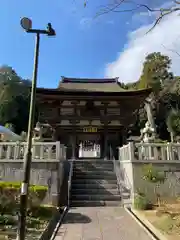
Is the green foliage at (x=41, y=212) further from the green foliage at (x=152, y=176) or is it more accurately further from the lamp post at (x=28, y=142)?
the green foliage at (x=152, y=176)

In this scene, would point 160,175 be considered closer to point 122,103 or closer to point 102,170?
point 102,170

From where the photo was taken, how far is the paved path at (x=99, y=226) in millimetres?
6219

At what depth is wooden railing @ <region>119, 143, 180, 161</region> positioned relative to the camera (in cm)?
1105

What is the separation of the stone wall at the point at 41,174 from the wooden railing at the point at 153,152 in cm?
362

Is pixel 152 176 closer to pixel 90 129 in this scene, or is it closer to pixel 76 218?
pixel 76 218

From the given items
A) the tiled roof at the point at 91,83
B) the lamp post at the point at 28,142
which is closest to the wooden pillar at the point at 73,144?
the tiled roof at the point at 91,83

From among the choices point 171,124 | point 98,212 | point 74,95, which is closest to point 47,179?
point 98,212

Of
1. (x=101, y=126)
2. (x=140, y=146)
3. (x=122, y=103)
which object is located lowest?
(x=140, y=146)

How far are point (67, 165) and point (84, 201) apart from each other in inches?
139

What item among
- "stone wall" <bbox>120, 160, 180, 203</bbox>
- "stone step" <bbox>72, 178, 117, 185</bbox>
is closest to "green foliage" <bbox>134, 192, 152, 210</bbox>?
"stone wall" <bbox>120, 160, 180, 203</bbox>

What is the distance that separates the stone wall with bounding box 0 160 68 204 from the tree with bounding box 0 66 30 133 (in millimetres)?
29979

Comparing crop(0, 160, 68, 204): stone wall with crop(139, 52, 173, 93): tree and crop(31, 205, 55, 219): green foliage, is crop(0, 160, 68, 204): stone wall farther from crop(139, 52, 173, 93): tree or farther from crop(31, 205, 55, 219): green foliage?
crop(139, 52, 173, 93): tree

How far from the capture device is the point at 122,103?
17562 millimetres

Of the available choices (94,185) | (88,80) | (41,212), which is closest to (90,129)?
(94,185)
